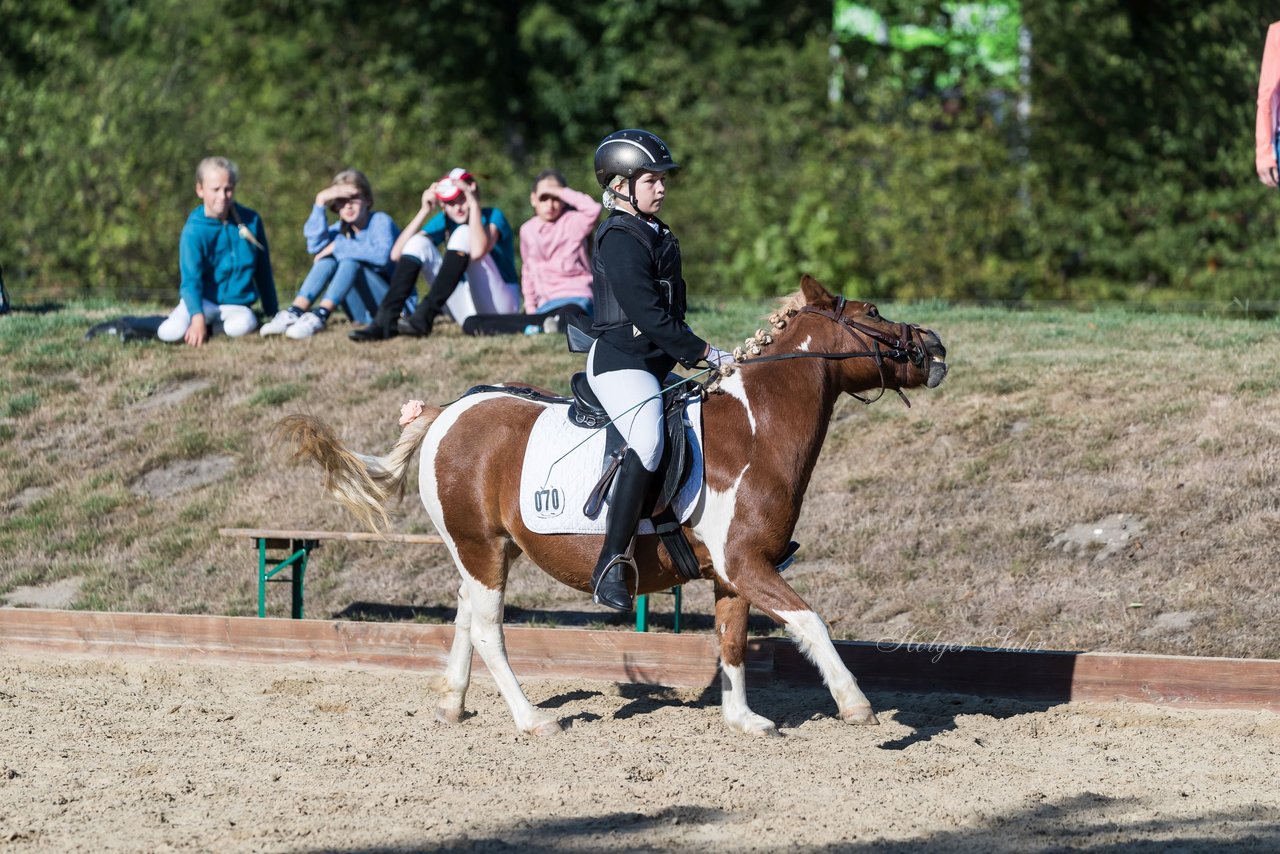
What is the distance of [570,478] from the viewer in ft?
23.1

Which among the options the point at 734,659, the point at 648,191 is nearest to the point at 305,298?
Answer: the point at 648,191

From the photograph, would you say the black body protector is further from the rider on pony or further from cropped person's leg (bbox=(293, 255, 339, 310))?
cropped person's leg (bbox=(293, 255, 339, 310))

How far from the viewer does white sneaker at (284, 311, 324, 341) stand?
13.3 metres

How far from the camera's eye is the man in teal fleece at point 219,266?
1312 centimetres

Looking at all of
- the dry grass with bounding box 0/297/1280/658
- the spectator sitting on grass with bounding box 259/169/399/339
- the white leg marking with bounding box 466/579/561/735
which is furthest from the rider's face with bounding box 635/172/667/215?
the spectator sitting on grass with bounding box 259/169/399/339

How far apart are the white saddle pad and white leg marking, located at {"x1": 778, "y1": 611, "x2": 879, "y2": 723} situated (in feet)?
2.35

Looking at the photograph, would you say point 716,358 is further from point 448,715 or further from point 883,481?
point 883,481

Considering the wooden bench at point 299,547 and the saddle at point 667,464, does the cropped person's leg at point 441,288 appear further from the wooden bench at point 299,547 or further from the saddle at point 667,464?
the saddle at point 667,464

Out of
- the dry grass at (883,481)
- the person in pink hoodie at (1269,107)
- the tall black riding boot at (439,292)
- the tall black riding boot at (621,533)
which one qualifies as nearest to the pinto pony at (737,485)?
the tall black riding boot at (621,533)

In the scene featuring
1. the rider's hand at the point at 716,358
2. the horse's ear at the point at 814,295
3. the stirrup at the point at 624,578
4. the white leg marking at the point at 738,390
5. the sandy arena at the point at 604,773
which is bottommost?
the sandy arena at the point at 604,773

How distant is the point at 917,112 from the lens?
75.3 ft

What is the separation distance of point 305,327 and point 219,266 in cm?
88

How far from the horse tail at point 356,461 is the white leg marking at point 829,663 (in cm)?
221

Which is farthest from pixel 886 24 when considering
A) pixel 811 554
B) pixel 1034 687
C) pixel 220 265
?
pixel 1034 687
